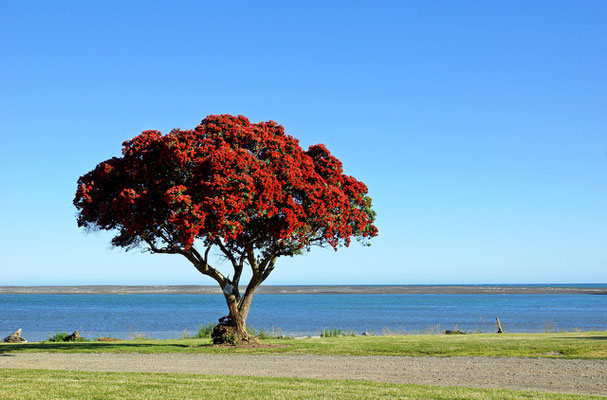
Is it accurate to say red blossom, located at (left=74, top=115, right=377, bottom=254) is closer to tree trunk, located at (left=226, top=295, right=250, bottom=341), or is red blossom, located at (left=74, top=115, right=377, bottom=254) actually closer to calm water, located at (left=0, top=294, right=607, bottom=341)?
tree trunk, located at (left=226, top=295, right=250, bottom=341)

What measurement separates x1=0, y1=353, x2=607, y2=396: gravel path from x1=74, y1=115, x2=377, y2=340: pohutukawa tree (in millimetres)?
4290

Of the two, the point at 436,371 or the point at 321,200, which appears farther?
the point at 321,200

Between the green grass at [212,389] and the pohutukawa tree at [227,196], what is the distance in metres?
6.70

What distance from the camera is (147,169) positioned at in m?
23.4

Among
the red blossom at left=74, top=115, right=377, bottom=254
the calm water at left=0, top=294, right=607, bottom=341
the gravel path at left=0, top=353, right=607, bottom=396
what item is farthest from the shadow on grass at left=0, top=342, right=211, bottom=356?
the calm water at left=0, top=294, right=607, bottom=341

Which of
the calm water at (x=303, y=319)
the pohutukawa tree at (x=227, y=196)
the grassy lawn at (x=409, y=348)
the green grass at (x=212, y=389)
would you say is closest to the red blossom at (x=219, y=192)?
the pohutukawa tree at (x=227, y=196)

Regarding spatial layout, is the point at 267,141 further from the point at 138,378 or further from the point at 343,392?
the point at 343,392

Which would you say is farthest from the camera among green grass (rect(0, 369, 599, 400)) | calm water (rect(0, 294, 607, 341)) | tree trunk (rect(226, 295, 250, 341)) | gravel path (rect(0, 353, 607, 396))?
calm water (rect(0, 294, 607, 341))

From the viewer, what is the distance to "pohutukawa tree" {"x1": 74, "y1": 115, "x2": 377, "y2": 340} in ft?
71.7

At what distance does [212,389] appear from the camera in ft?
46.4

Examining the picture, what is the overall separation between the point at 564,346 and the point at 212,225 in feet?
44.5

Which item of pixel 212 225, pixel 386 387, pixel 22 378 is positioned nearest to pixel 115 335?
pixel 212 225

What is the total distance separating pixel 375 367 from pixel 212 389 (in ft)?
20.1

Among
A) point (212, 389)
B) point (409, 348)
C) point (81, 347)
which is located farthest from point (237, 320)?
point (212, 389)
